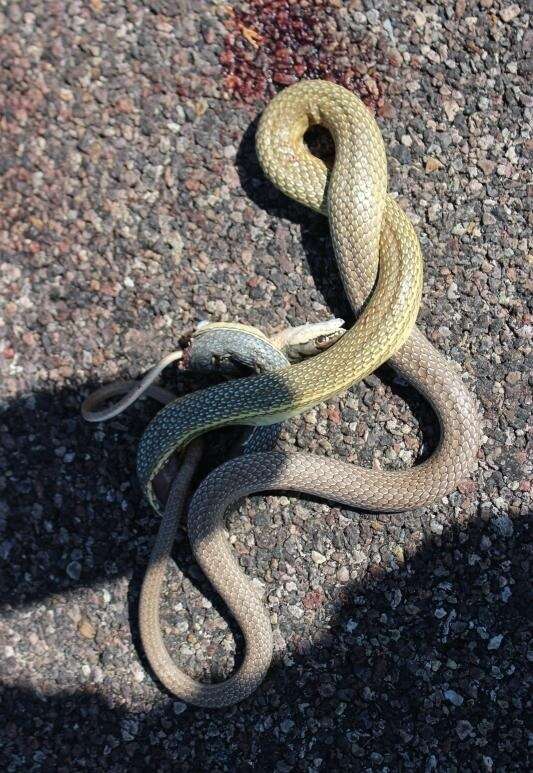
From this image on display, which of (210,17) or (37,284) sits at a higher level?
(210,17)

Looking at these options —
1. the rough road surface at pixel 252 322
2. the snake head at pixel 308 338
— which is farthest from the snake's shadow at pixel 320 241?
the snake head at pixel 308 338

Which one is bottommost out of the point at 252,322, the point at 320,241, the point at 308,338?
the point at 252,322

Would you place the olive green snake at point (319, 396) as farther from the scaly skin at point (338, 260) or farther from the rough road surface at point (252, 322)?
the rough road surface at point (252, 322)

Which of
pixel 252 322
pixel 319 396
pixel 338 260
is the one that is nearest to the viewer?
pixel 319 396

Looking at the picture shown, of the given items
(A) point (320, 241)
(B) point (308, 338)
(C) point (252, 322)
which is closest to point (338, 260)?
(A) point (320, 241)

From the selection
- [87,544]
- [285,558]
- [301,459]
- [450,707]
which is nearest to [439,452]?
[301,459]

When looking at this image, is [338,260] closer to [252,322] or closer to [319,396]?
[252,322]

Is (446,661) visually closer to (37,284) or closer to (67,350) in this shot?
(67,350)

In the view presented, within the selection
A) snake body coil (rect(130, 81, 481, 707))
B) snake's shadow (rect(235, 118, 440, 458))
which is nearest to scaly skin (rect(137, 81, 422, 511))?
snake body coil (rect(130, 81, 481, 707))
